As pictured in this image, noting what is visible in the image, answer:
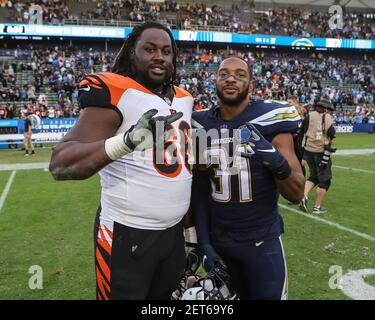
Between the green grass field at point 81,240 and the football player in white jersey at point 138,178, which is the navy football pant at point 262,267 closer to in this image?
the football player in white jersey at point 138,178

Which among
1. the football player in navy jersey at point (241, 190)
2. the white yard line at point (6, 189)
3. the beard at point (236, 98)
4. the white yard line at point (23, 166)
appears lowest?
Answer: the white yard line at point (23, 166)

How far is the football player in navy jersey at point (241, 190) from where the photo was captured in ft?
8.31

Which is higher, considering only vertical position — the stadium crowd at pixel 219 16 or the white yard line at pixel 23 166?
the stadium crowd at pixel 219 16

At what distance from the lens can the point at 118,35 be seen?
27609mm

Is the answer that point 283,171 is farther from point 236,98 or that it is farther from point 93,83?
point 93,83

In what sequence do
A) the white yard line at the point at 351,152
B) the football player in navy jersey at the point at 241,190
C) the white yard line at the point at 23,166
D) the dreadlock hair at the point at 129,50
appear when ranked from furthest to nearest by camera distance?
the white yard line at the point at 351,152 < the white yard line at the point at 23,166 < the football player in navy jersey at the point at 241,190 < the dreadlock hair at the point at 129,50

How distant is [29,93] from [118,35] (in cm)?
788

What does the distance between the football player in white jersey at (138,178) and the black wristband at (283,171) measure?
51 cm

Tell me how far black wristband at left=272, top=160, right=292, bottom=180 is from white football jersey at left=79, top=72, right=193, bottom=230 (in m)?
0.54

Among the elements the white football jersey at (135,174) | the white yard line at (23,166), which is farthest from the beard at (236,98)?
the white yard line at (23,166)

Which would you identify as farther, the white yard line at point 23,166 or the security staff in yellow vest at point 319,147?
the white yard line at point 23,166

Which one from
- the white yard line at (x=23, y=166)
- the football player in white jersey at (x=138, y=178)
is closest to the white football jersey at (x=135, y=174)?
the football player in white jersey at (x=138, y=178)

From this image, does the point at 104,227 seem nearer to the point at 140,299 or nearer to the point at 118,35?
the point at 140,299

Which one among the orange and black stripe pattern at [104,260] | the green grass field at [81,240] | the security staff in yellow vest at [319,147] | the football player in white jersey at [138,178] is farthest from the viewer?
the security staff in yellow vest at [319,147]
